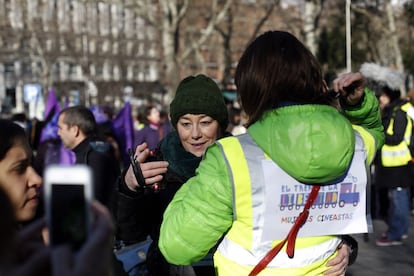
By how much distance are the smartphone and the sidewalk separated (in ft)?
18.6

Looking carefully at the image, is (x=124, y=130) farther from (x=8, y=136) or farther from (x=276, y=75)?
(x=276, y=75)

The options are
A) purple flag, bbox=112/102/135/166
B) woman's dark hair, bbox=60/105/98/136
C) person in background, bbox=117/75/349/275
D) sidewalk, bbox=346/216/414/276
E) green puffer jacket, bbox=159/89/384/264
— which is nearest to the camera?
green puffer jacket, bbox=159/89/384/264

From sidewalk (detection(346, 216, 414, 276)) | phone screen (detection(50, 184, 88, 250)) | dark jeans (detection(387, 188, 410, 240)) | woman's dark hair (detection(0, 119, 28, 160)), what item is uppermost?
woman's dark hair (detection(0, 119, 28, 160))

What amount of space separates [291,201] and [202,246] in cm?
33

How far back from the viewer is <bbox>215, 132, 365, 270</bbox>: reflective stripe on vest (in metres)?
2.18

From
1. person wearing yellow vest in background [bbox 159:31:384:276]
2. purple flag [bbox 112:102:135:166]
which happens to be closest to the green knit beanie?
person wearing yellow vest in background [bbox 159:31:384:276]

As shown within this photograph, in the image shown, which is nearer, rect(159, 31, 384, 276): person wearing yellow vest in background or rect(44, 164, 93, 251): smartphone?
rect(44, 164, 93, 251): smartphone

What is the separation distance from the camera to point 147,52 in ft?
185

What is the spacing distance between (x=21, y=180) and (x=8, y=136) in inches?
6.5

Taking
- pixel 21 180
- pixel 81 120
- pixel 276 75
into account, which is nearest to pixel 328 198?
pixel 276 75

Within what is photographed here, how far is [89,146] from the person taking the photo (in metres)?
5.76

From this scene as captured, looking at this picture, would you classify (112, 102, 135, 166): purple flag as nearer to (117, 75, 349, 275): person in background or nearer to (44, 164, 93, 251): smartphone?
(117, 75, 349, 275): person in background

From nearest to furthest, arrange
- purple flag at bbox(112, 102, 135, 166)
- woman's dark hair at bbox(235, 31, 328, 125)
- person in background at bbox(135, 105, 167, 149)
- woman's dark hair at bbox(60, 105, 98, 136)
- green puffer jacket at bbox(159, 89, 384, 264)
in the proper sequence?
green puffer jacket at bbox(159, 89, 384, 264) → woman's dark hair at bbox(235, 31, 328, 125) → woman's dark hair at bbox(60, 105, 98, 136) → person in background at bbox(135, 105, 167, 149) → purple flag at bbox(112, 102, 135, 166)

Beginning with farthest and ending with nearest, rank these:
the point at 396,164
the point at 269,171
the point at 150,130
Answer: the point at 150,130, the point at 396,164, the point at 269,171
